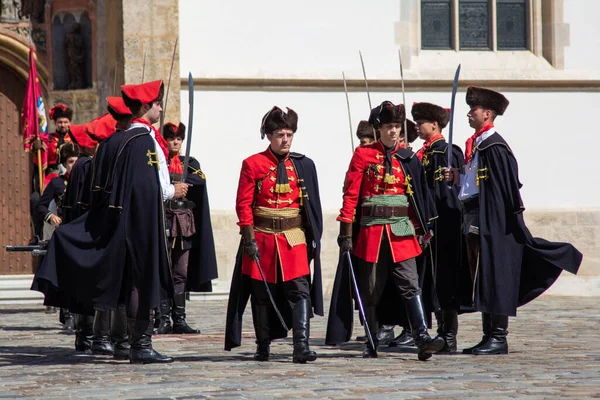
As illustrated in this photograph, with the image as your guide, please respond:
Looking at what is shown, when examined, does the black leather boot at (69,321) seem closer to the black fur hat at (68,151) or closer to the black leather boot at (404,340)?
the black fur hat at (68,151)

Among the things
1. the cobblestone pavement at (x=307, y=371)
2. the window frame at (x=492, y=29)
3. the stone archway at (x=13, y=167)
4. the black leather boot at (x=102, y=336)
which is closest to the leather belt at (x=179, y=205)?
the cobblestone pavement at (x=307, y=371)

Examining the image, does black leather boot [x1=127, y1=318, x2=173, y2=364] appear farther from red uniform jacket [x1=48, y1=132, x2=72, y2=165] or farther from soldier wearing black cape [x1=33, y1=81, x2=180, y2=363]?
red uniform jacket [x1=48, y1=132, x2=72, y2=165]

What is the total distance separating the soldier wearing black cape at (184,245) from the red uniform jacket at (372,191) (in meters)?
2.44

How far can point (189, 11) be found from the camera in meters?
15.8

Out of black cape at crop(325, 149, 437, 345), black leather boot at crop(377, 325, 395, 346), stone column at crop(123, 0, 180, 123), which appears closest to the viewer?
black cape at crop(325, 149, 437, 345)

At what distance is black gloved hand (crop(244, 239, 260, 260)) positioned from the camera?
8297 millimetres

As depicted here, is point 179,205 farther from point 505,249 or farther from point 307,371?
point 307,371

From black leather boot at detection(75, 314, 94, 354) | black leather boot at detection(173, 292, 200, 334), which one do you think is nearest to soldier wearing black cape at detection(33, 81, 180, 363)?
black leather boot at detection(75, 314, 94, 354)

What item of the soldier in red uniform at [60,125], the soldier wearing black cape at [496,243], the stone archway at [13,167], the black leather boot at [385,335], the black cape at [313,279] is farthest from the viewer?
the stone archway at [13,167]

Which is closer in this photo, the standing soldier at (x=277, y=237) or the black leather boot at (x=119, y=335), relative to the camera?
the standing soldier at (x=277, y=237)

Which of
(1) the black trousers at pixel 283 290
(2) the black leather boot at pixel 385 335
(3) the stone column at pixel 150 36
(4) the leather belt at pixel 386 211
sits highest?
(3) the stone column at pixel 150 36

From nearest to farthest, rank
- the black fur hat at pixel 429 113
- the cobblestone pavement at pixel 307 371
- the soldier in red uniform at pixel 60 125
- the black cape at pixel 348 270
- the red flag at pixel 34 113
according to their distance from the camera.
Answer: the cobblestone pavement at pixel 307 371, the black cape at pixel 348 270, the black fur hat at pixel 429 113, the soldier in red uniform at pixel 60 125, the red flag at pixel 34 113

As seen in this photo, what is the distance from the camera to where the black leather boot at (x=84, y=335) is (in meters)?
9.38

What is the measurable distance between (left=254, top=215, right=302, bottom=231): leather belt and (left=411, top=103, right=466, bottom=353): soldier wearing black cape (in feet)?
3.54
